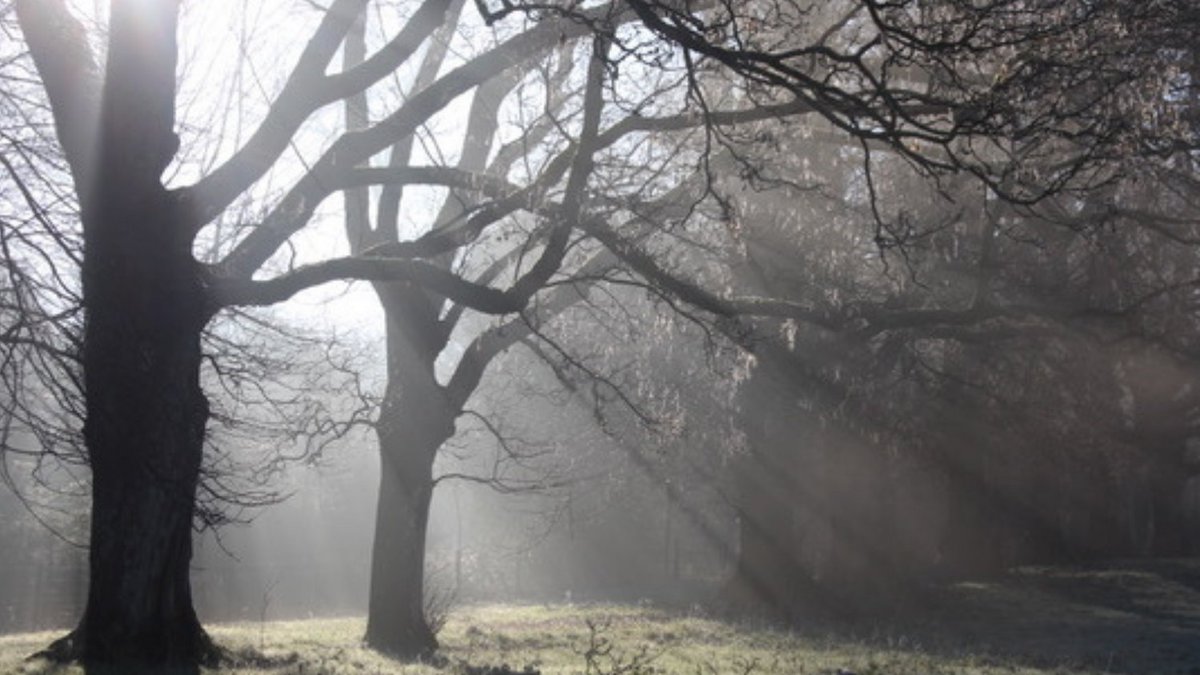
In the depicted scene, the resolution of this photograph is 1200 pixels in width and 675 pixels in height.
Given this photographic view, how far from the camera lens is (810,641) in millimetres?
19375

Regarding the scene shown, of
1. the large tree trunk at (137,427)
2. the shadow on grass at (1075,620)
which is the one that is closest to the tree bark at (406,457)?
the large tree trunk at (137,427)

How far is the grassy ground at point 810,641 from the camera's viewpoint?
13734 millimetres

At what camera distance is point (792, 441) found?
92.6 feet

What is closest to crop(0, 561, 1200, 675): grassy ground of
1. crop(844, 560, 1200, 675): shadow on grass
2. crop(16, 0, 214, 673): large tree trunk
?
crop(844, 560, 1200, 675): shadow on grass

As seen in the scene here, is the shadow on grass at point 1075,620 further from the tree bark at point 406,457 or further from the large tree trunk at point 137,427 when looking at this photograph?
the large tree trunk at point 137,427

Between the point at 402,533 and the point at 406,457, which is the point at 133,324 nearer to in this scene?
the point at 406,457

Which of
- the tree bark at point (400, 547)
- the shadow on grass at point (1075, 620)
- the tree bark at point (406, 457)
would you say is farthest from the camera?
the shadow on grass at point (1075, 620)

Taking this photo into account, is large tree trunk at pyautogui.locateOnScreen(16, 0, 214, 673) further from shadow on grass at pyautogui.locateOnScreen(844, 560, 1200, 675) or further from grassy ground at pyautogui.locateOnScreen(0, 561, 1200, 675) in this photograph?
shadow on grass at pyautogui.locateOnScreen(844, 560, 1200, 675)

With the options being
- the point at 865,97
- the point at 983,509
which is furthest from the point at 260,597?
the point at 865,97

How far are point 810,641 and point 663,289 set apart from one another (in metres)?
8.27

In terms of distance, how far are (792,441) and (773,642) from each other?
960 centimetres

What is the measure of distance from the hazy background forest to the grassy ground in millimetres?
984

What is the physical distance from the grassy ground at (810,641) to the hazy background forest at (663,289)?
0.98 m

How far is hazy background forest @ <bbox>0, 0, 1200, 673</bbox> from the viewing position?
1069 centimetres
